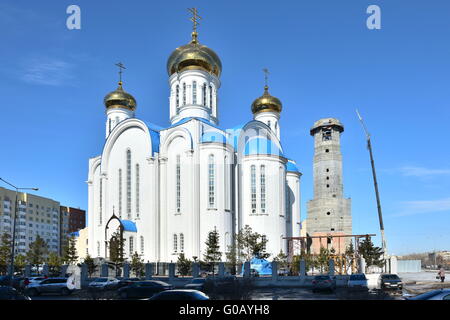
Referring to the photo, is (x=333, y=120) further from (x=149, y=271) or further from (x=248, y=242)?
(x=149, y=271)

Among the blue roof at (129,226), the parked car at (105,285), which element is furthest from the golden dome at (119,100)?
the parked car at (105,285)

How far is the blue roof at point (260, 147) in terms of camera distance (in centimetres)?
3712

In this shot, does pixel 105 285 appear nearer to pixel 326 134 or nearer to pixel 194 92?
pixel 194 92

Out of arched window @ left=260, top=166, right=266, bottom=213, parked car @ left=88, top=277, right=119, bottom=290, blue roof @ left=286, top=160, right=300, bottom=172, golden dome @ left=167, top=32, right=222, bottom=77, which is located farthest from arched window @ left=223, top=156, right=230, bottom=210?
parked car @ left=88, top=277, right=119, bottom=290

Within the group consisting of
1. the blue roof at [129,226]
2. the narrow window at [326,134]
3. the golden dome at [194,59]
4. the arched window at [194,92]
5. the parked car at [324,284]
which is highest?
the golden dome at [194,59]

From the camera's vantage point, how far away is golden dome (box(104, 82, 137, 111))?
4579 centimetres

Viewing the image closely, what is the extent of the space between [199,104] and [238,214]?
10107 mm

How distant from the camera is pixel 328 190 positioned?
2108 inches

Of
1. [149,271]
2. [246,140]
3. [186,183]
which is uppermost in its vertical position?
[246,140]

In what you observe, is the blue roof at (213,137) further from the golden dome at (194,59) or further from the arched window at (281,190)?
the golden dome at (194,59)

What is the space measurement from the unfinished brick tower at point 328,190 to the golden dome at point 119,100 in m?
22.2

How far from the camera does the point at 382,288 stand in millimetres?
16906
